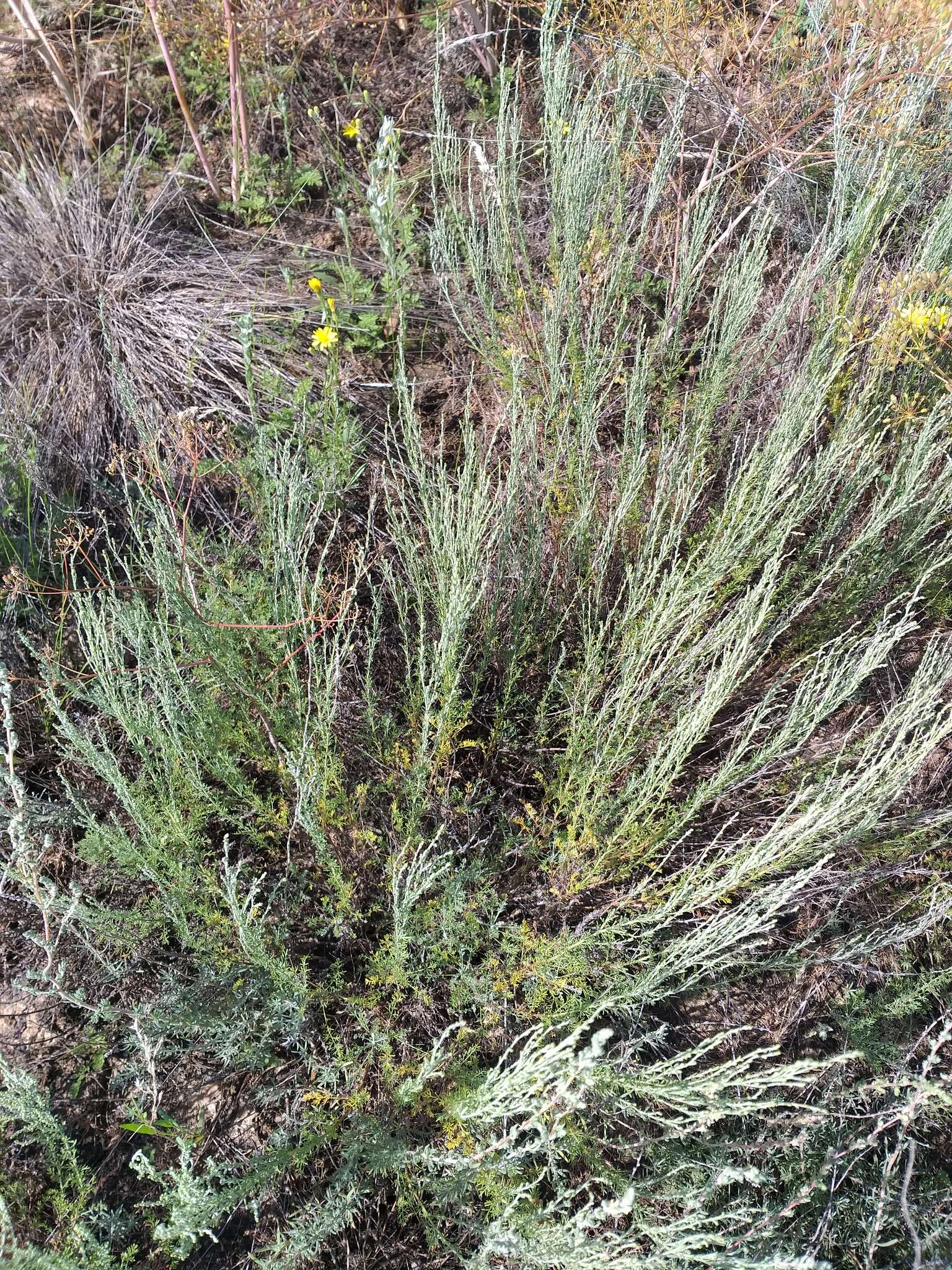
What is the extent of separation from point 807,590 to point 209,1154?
2.12 m

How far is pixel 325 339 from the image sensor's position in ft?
8.70

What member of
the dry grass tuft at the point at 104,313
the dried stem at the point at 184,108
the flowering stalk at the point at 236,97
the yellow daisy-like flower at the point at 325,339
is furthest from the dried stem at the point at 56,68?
the yellow daisy-like flower at the point at 325,339

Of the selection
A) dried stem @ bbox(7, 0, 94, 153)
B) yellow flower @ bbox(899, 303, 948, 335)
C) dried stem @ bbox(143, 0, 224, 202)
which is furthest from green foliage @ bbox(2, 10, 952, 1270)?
dried stem @ bbox(7, 0, 94, 153)

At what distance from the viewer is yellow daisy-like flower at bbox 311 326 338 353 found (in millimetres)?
2479

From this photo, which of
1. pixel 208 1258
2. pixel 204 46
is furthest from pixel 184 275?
pixel 208 1258

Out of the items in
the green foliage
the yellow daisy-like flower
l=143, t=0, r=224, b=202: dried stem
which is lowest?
the green foliage

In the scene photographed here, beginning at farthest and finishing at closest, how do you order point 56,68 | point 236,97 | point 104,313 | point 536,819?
point 56,68 → point 236,97 → point 104,313 → point 536,819

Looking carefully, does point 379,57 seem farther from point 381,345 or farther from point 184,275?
point 381,345

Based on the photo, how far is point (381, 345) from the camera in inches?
116

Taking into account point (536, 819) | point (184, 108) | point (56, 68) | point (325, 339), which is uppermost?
point (56, 68)

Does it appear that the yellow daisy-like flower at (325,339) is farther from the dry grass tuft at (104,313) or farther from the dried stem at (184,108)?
the dried stem at (184,108)

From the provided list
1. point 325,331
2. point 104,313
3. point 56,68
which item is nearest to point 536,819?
point 325,331

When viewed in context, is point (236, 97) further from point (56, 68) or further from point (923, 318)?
point (923, 318)

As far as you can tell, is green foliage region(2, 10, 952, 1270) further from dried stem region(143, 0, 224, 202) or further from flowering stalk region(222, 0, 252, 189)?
dried stem region(143, 0, 224, 202)
